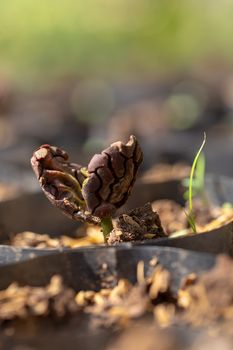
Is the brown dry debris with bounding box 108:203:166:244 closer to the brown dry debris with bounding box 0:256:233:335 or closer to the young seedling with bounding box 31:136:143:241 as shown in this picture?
the young seedling with bounding box 31:136:143:241

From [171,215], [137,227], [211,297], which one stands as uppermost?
[171,215]

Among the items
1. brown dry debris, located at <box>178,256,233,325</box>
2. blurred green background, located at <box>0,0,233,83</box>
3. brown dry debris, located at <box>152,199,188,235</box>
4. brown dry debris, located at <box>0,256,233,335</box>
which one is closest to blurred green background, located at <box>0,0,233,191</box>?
blurred green background, located at <box>0,0,233,83</box>

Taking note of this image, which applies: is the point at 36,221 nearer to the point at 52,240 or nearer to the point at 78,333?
the point at 52,240

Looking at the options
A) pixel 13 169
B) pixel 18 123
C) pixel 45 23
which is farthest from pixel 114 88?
pixel 13 169

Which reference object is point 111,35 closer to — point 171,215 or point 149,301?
point 171,215

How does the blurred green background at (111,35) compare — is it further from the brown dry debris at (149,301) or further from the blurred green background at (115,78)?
the brown dry debris at (149,301)

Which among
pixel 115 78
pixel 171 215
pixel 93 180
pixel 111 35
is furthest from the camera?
pixel 111 35

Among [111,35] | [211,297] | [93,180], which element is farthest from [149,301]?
[111,35]
